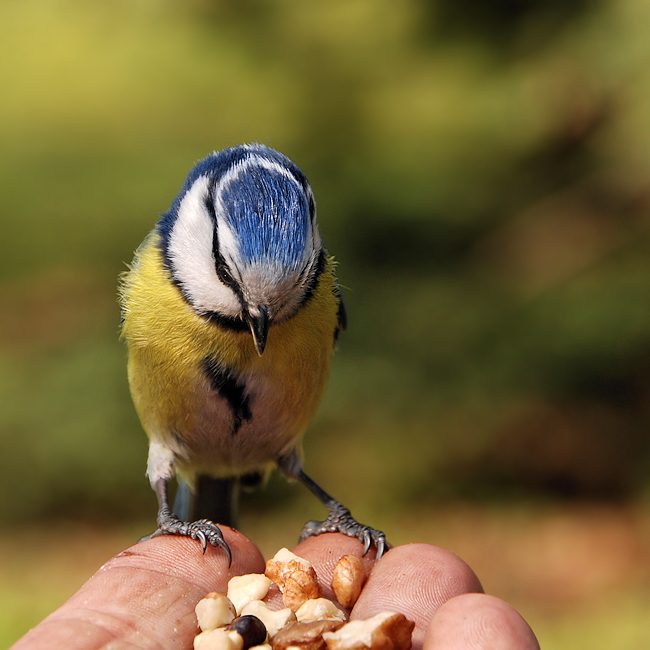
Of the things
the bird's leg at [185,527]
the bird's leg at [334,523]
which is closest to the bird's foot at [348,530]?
the bird's leg at [334,523]

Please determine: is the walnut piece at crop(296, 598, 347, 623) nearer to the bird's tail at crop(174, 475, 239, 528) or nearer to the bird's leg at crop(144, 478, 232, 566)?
the bird's leg at crop(144, 478, 232, 566)

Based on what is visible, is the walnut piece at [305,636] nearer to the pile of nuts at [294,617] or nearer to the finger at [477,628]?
the pile of nuts at [294,617]

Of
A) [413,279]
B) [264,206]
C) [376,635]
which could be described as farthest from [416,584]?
[413,279]

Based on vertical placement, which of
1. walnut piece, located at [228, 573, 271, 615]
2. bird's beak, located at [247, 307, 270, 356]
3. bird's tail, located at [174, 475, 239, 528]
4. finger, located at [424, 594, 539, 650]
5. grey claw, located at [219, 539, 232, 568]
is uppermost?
bird's beak, located at [247, 307, 270, 356]

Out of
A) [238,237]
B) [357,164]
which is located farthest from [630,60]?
[238,237]

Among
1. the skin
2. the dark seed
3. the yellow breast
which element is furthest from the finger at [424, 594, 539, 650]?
the yellow breast

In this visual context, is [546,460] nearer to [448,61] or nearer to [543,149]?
[543,149]

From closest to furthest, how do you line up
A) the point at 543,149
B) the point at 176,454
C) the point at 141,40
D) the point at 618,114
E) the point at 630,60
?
the point at 176,454
the point at 630,60
the point at 618,114
the point at 543,149
the point at 141,40
